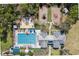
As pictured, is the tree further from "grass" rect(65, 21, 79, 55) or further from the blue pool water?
the blue pool water

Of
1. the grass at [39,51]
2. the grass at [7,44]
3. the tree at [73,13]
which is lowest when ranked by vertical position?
the grass at [39,51]

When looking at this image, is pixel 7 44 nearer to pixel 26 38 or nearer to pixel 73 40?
pixel 26 38

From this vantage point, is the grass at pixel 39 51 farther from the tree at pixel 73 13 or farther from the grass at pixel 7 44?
the tree at pixel 73 13

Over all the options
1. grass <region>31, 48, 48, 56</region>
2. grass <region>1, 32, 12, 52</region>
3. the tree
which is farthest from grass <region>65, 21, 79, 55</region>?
grass <region>1, 32, 12, 52</region>

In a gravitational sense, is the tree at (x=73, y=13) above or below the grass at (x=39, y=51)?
above

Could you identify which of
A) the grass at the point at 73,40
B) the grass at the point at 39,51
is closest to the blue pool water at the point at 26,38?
the grass at the point at 39,51

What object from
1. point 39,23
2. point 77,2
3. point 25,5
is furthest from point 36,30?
point 77,2

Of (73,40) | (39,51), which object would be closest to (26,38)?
(39,51)

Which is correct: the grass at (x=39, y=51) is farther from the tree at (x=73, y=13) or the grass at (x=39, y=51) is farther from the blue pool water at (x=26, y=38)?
the tree at (x=73, y=13)
